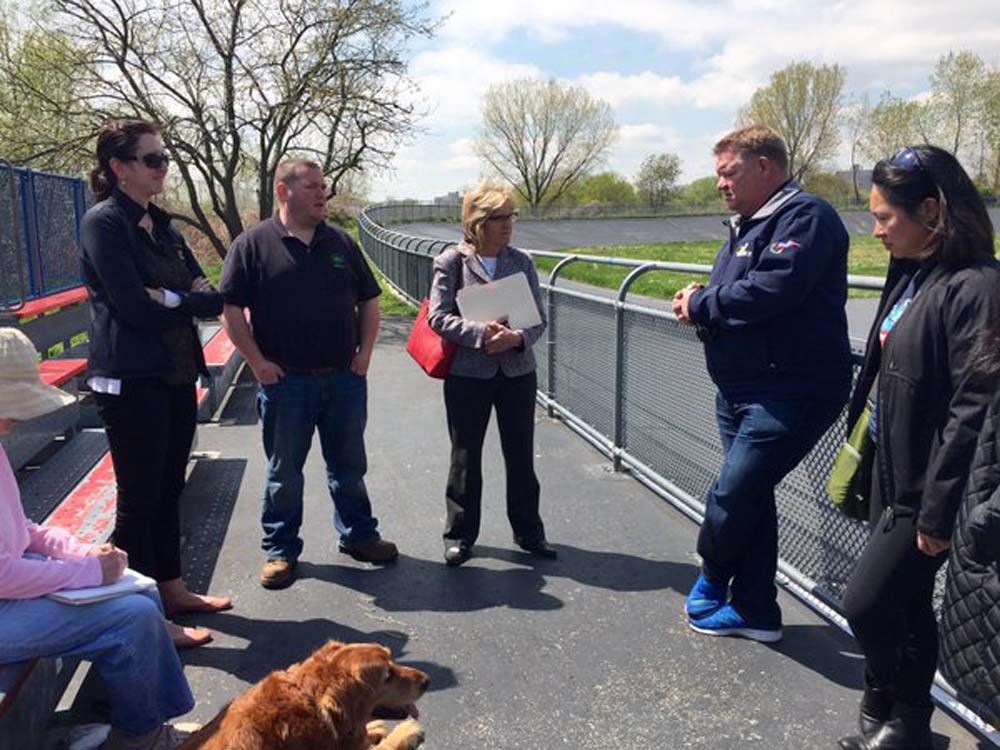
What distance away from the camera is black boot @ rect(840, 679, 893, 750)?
286 cm

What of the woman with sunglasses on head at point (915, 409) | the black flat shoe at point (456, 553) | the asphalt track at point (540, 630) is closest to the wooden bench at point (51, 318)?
the asphalt track at point (540, 630)

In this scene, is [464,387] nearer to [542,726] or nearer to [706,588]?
[706,588]

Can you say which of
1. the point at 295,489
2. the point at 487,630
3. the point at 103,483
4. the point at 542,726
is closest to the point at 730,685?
the point at 542,726

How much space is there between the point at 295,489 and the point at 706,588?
6.99 feet

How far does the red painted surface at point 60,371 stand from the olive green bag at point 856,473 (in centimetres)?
445

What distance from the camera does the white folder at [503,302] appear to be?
4293mm

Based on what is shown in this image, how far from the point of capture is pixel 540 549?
4.71 metres

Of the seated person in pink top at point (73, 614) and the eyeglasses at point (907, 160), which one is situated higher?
the eyeglasses at point (907, 160)

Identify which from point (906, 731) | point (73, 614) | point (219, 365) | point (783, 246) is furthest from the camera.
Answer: point (219, 365)

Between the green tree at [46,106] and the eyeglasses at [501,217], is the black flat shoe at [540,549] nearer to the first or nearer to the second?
the eyeglasses at [501,217]

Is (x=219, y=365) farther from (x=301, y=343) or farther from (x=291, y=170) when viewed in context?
(x=291, y=170)

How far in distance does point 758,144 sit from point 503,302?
60.0 inches

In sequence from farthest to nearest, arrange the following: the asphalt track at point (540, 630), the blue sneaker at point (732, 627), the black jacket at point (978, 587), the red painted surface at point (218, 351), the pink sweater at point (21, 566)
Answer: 1. the red painted surface at point (218, 351)
2. the blue sneaker at point (732, 627)
3. the asphalt track at point (540, 630)
4. the pink sweater at point (21, 566)
5. the black jacket at point (978, 587)

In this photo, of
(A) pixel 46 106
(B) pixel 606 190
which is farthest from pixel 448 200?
(A) pixel 46 106
